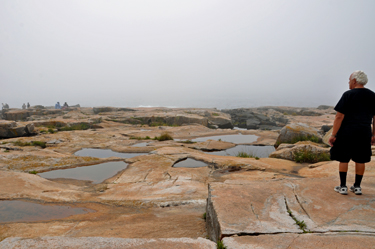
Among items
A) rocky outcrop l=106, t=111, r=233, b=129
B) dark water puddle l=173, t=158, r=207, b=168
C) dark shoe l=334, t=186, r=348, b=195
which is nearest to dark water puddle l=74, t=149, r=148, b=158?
dark water puddle l=173, t=158, r=207, b=168

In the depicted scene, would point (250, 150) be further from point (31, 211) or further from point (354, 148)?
point (31, 211)

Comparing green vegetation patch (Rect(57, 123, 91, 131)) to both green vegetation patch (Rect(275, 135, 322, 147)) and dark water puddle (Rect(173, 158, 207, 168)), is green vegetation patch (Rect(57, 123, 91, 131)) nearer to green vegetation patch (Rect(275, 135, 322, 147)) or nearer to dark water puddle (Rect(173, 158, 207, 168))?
dark water puddle (Rect(173, 158, 207, 168))

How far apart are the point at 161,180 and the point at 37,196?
9.50ft

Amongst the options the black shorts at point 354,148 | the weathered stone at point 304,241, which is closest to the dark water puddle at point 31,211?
the weathered stone at point 304,241

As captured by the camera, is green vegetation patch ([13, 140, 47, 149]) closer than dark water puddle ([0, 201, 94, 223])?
No

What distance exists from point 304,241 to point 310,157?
6.29 metres

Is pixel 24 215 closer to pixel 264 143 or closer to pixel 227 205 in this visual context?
pixel 227 205

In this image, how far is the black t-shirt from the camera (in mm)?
3209

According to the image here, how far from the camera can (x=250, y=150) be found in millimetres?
10781

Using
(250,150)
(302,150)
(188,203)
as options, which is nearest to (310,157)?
(302,150)

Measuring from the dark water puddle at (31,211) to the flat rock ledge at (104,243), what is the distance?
1705 millimetres

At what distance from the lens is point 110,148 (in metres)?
10.6

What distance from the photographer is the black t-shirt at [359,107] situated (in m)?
3.21

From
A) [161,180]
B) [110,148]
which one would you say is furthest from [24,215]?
[110,148]
